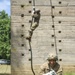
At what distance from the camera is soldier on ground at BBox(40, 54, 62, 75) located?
19.2 feet

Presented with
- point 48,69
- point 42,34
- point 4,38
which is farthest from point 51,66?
point 4,38

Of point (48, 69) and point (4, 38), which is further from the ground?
point (48, 69)

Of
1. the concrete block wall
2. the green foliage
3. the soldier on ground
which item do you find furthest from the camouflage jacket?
the green foliage

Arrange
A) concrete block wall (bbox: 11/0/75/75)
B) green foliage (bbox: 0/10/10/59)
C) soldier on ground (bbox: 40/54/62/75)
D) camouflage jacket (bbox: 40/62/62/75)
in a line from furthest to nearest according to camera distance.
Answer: green foliage (bbox: 0/10/10/59)
concrete block wall (bbox: 11/0/75/75)
camouflage jacket (bbox: 40/62/62/75)
soldier on ground (bbox: 40/54/62/75)

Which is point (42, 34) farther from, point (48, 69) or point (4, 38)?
point (4, 38)

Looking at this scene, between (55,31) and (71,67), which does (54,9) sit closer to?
(55,31)

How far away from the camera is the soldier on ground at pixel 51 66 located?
19.2 ft

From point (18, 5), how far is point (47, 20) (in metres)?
1.20

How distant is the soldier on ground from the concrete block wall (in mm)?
7463

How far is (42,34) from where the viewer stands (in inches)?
542

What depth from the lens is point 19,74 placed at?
13641mm

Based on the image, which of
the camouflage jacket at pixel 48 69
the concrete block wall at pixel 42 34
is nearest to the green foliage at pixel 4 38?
the concrete block wall at pixel 42 34

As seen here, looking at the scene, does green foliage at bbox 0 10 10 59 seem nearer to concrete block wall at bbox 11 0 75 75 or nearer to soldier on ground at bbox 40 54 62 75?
concrete block wall at bbox 11 0 75 75

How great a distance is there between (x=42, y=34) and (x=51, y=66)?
782 cm
